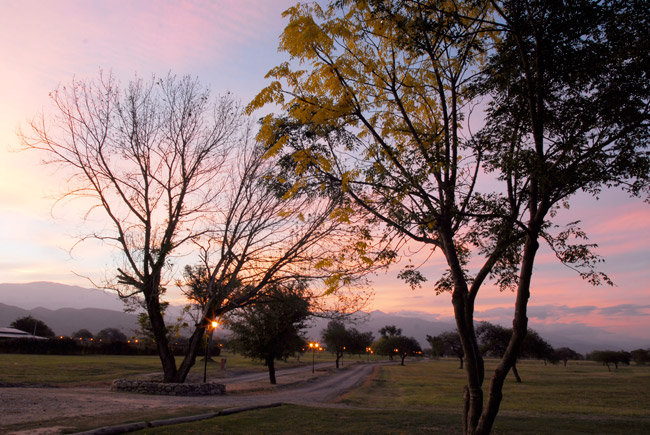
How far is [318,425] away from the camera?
10164mm

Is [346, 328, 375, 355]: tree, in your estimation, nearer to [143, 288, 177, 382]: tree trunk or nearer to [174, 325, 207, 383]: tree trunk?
[174, 325, 207, 383]: tree trunk

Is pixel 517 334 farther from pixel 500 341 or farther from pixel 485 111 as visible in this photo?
pixel 500 341

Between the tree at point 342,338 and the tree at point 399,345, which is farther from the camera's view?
the tree at point 399,345

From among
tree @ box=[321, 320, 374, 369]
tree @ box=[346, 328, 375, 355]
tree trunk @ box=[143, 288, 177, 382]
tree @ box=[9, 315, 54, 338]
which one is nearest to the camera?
tree trunk @ box=[143, 288, 177, 382]

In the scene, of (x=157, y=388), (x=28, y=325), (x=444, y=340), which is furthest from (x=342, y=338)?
(x=28, y=325)

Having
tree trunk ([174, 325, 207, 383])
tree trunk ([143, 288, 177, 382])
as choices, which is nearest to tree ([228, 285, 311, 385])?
tree trunk ([174, 325, 207, 383])

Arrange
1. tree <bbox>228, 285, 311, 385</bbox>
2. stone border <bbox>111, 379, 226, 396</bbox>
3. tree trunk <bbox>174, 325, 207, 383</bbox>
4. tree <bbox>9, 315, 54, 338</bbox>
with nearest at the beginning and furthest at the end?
stone border <bbox>111, 379, 226, 396</bbox>
tree trunk <bbox>174, 325, 207, 383</bbox>
tree <bbox>228, 285, 311, 385</bbox>
tree <bbox>9, 315, 54, 338</bbox>

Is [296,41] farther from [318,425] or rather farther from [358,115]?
[318,425]

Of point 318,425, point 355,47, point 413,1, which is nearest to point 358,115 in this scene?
point 355,47

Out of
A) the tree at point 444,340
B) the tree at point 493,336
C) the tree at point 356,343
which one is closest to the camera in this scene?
the tree at point 493,336

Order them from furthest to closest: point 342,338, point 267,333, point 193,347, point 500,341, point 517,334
Result: point 342,338, point 500,341, point 267,333, point 193,347, point 517,334

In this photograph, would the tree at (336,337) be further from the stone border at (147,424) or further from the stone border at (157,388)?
the stone border at (147,424)

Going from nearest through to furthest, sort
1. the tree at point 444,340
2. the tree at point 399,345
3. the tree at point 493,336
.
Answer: the tree at point 493,336, the tree at point 444,340, the tree at point 399,345

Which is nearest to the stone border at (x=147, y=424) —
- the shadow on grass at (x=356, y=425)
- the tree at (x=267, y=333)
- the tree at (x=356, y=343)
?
the shadow on grass at (x=356, y=425)
